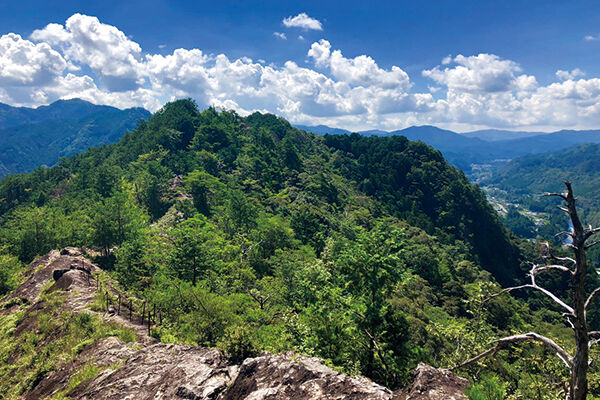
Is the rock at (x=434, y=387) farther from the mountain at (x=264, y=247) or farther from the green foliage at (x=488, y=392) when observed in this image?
the mountain at (x=264, y=247)

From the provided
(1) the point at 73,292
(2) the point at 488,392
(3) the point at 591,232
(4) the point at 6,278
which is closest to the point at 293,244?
(1) the point at 73,292

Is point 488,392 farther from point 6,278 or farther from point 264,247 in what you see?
point 264,247

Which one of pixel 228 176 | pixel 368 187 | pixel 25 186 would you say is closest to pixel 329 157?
pixel 368 187

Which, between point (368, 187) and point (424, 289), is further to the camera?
point (368, 187)

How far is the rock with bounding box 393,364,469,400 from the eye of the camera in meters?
10.1

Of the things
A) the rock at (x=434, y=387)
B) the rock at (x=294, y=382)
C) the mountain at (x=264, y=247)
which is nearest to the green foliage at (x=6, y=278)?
the mountain at (x=264, y=247)

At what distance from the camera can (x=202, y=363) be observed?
14281 mm

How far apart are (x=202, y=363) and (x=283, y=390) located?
489 cm

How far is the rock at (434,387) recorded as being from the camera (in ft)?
33.1

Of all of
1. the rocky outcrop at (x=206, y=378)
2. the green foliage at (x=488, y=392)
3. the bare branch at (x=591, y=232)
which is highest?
the bare branch at (x=591, y=232)

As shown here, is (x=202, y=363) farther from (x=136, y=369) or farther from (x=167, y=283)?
(x=167, y=283)

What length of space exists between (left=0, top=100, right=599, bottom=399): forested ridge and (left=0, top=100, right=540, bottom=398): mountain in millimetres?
261

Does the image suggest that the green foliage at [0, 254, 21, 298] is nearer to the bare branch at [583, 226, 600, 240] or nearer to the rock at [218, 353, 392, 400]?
the rock at [218, 353, 392, 400]

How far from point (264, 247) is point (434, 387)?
54.2 m
